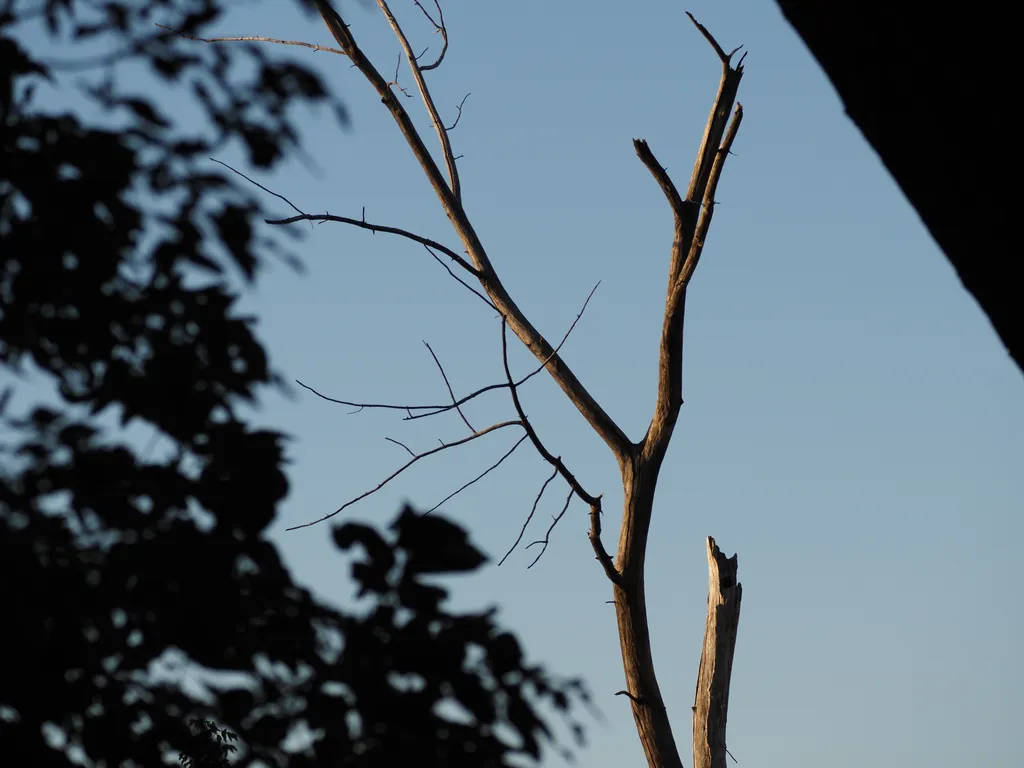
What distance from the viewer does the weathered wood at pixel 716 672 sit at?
4980mm

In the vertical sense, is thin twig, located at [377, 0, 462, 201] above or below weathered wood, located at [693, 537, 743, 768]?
above

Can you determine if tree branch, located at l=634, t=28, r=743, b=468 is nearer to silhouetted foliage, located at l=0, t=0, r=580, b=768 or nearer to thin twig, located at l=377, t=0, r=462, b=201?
thin twig, located at l=377, t=0, r=462, b=201

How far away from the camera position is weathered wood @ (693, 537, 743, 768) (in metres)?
4.98

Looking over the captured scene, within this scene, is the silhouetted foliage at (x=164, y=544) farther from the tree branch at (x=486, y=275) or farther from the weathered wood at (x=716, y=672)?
the weathered wood at (x=716, y=672)

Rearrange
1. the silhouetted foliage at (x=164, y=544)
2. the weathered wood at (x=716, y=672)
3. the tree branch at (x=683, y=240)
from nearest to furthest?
the silhouetted foliage at (x=164, y=544)
the tree branch at (x=683, y=240)
the weathered wood at (x=716, y=672)

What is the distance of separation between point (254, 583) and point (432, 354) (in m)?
3.24

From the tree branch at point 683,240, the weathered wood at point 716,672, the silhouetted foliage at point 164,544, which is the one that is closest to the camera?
the silhouetted foliage at point 164,544

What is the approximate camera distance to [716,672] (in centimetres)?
503

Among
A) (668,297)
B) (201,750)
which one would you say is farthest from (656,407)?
(201,750)

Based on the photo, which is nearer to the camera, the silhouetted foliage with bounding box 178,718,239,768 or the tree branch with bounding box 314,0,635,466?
the silhouetted foliage with bounding box 178,718,239,768

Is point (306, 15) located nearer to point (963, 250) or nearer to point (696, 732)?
point (963, 250)

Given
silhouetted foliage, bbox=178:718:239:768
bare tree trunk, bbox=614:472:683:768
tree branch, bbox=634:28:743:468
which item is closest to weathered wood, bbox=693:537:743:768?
bare tree trunk, bbox=614:472:683:768

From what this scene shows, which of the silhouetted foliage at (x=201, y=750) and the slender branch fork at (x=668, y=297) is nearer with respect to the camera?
the silhouetted foliage at (x=201, y=750)

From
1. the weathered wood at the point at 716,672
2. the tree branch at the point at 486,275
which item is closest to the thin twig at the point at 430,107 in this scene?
the tree branch at the point at 486,275
